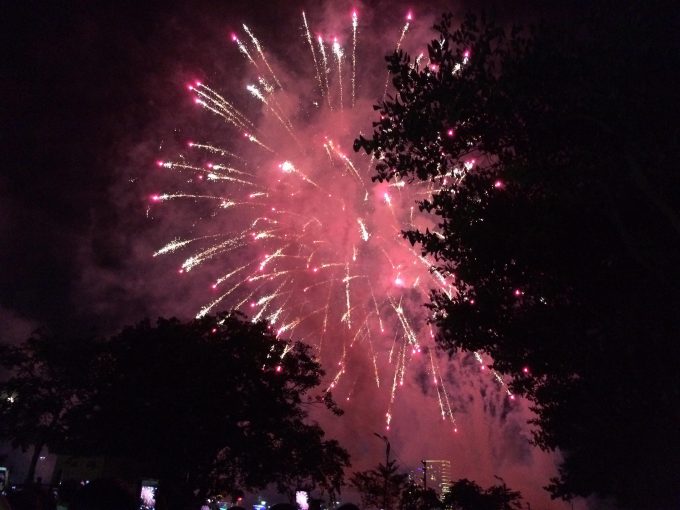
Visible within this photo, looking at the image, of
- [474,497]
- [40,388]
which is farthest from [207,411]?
[474,497]

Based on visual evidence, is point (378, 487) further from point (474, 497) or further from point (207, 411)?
point (207, 411)

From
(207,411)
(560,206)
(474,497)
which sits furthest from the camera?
(474,497)

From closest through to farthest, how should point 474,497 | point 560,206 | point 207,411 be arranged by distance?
point 560,206, point 207,411, point 474,497

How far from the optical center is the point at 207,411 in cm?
2381

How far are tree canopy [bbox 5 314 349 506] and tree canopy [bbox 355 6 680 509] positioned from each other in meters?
14.9

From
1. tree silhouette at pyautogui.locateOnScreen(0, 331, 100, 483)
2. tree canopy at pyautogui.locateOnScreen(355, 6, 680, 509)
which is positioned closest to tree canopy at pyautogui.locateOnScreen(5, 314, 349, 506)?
tree silhouette at pyautogui.locateOnScreen(0, 331, 100, 483)

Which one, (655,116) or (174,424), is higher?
(655,116)

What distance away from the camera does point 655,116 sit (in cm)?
862

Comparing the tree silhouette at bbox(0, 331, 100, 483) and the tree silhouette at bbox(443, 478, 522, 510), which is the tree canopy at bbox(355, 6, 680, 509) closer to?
the tree silhouette at bbox(0, 331, 100, 483)

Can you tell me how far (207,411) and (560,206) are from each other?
61.3 feet

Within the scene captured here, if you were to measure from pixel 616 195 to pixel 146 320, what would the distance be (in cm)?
2369

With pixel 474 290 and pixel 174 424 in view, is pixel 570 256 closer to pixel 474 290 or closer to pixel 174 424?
pixel 474 290

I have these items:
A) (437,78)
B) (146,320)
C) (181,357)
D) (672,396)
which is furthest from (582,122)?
(146,320)

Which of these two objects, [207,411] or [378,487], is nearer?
[207,411]
